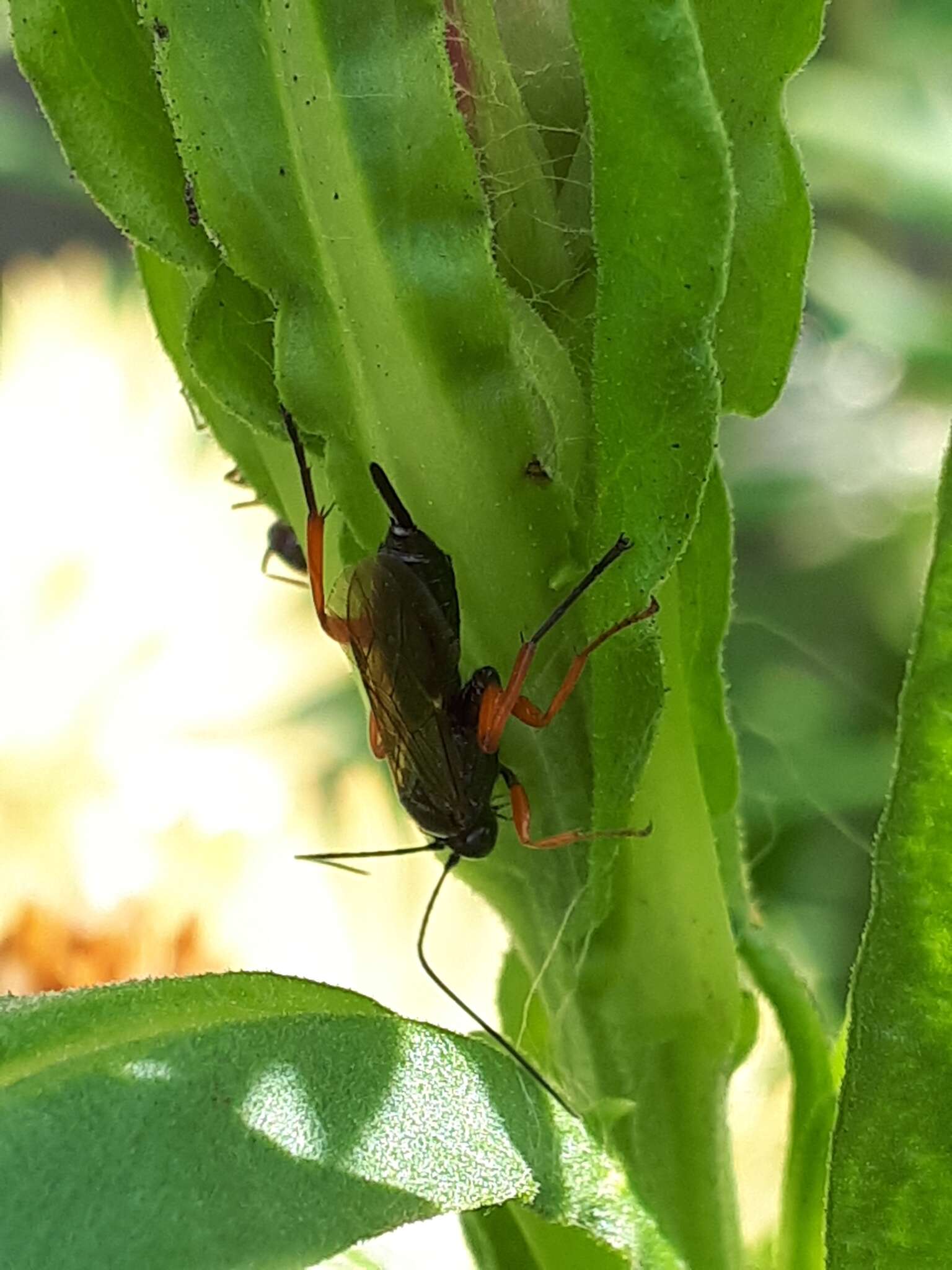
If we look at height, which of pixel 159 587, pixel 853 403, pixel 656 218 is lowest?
pixel 853 403

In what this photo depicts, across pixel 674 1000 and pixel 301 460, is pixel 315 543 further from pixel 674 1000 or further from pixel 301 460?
pixel 674 1000


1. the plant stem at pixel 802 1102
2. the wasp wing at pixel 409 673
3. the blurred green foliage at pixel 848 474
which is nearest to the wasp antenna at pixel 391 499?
the wasp wing at pixel 409 673

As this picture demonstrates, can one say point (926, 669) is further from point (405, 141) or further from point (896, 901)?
point (405, 141)

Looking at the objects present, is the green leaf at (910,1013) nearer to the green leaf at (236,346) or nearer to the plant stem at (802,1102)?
the plant stem at (802,1102)

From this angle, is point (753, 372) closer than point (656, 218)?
No

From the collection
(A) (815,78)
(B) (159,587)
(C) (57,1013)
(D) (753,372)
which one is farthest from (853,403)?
(C) (57,1013)

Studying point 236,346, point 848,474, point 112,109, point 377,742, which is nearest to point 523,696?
point 236,346
